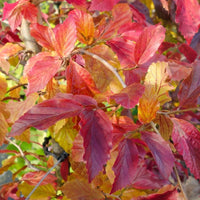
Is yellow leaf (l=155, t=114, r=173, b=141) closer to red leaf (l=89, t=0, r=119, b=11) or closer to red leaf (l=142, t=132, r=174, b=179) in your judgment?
red leaf (l=142, t=132, r=174, b=179)

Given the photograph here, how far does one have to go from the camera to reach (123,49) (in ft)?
1.67

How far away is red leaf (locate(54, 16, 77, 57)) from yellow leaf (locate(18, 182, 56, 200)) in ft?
1.69

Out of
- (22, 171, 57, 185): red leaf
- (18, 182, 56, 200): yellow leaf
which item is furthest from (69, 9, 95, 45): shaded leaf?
(18, 182, 56, 200): yellow leaf

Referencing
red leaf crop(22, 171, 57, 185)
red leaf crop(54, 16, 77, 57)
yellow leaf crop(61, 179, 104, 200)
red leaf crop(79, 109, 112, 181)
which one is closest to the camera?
red leaf crop(79, 109, 112, 181)

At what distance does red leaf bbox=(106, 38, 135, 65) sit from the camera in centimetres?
50

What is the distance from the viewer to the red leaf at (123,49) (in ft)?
1.65

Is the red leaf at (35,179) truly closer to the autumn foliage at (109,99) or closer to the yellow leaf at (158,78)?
the autumn foliage at (109,99)

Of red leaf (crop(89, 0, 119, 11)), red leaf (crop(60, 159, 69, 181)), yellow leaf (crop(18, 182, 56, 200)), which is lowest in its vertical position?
yellow leaf (crop(18, 182, 56, 200))

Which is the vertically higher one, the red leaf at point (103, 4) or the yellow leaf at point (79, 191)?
the red leaf at point (103, 4)

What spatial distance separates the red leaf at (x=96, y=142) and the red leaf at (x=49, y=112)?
3 cm

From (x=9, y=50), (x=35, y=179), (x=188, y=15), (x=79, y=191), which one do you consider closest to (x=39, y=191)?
(x=35, y=179)

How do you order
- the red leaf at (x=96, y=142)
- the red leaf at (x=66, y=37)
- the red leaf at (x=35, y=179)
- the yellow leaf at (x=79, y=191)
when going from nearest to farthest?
the red leaf at (x=96, y=142) → the red leaf at (x=66, y=37) → the yellow leaf at (x=79, y=191) → the red leaf at (x=35, y=179)

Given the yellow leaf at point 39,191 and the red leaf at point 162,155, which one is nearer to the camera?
the red leaf at point 162,155

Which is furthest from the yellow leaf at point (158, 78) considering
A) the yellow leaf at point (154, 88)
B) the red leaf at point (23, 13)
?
the red leaf at point (23, 13)
